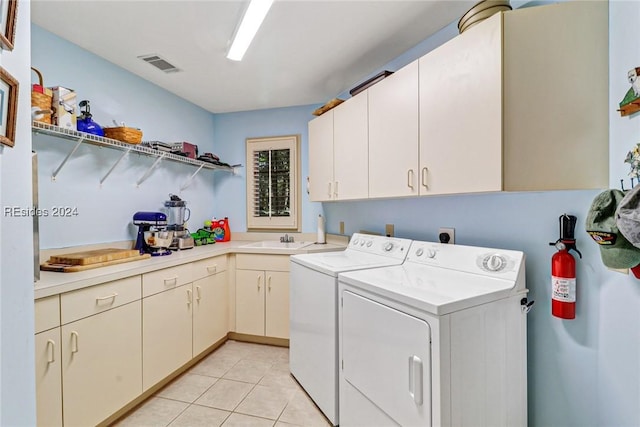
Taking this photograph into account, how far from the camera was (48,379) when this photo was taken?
141 centimetres

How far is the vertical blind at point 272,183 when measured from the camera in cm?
345

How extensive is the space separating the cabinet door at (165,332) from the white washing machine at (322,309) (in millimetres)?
859

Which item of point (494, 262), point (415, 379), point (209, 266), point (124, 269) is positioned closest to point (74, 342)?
point (124, 269)

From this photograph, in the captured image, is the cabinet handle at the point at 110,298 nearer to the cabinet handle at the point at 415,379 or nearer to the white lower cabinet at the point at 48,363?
the white lower cabinet at the point at 48,363

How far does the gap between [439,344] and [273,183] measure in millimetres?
2741

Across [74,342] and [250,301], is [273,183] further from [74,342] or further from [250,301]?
[74,342]

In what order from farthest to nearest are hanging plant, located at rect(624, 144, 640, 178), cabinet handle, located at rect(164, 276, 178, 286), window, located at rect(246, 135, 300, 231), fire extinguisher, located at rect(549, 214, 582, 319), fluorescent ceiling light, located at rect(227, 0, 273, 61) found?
window, located at rect(246, 135, 300, 231)
cabinet handle, located at rect(164, 276, 178, 286)
fluorescent ceiling light, located at rect(227, 0, 273, 61)
fire extinguisher, located at rect(549, 214, 582, 319)
hanging plant, located at rect(624, 144, 640, 178)

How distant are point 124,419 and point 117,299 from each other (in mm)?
775

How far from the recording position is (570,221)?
1300mm

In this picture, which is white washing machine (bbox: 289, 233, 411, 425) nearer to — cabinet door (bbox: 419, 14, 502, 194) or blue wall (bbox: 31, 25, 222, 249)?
cabinet door (bbox: 419, 14, 502, 194)

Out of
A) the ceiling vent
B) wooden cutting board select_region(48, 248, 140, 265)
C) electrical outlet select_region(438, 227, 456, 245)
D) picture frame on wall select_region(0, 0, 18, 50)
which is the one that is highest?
the ceiling vent

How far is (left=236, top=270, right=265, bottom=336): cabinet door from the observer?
2820 mm

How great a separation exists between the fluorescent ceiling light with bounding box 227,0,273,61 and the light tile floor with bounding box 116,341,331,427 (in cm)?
246

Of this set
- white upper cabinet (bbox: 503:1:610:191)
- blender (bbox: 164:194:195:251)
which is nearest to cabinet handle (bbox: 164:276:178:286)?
blender (bbox: 164:194:195:251)
